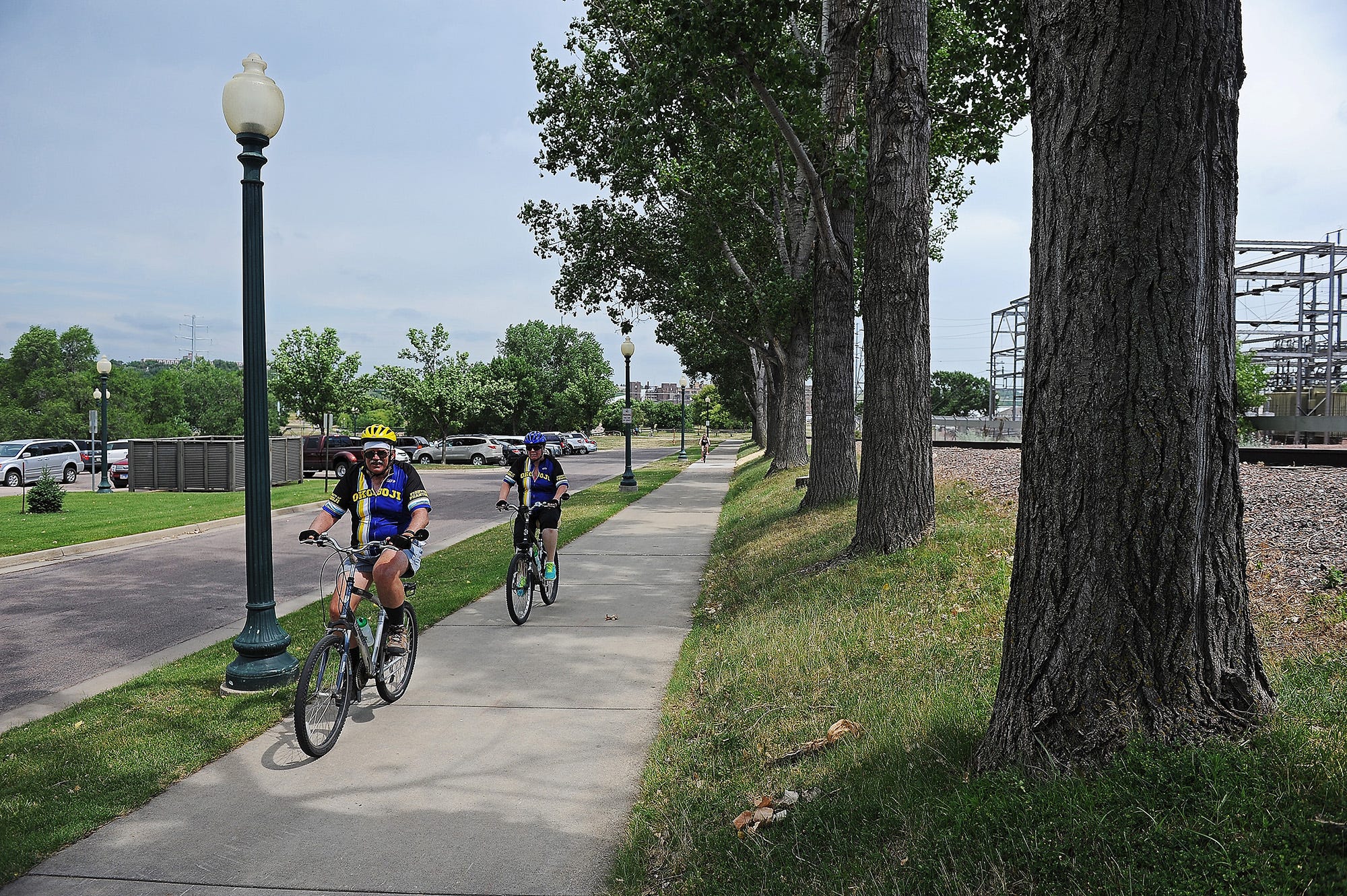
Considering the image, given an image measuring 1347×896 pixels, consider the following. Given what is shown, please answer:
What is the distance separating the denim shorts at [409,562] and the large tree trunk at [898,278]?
4.69 m

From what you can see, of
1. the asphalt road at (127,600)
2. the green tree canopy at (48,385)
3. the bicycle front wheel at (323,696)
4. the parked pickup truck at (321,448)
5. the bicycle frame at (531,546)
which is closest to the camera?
the bicycle front wheel at (323,696)

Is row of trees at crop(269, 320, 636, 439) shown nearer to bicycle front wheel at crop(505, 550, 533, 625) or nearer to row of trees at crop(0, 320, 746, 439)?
row of trees at crop(0, 320, 746, 439)

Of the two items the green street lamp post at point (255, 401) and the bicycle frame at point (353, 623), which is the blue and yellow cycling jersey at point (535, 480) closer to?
the green street lamp post at point (255, 401)

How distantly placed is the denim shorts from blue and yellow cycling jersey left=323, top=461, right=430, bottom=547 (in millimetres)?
127

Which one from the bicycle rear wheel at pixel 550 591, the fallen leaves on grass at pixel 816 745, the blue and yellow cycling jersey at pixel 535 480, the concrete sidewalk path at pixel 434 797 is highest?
the blue and yellow cycling jersey at pixel 535 480

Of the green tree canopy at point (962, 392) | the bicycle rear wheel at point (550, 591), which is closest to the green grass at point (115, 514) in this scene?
the bicycle rear wheel at point (550, 591)

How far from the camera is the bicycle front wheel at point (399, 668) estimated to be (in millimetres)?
5715

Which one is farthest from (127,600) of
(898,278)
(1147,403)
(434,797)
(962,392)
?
(962,392)

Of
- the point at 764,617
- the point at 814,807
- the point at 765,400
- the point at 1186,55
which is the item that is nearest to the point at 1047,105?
the point at 1186,55

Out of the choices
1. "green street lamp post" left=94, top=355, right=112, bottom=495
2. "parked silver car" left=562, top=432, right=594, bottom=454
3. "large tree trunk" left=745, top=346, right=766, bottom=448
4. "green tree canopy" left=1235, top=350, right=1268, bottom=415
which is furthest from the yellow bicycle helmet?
"parked silver car" left=562, top=432, right=594, bottom=454

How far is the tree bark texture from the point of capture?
42.7 feet

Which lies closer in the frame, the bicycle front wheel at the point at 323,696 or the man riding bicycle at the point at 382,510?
the bicycle front wheel at the point at 323,696

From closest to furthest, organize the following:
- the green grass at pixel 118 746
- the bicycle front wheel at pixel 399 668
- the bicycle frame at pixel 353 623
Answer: the green grass at pixel 118 746, the bicycle frame at pixel 353 623, the bicycle front wheel at pixel 399 668

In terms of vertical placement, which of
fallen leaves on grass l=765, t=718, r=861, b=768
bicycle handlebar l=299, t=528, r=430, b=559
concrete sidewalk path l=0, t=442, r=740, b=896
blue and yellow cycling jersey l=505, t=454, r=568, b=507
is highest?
blue and yellow cycling jersey l=505, t=454, r=568, b=507
